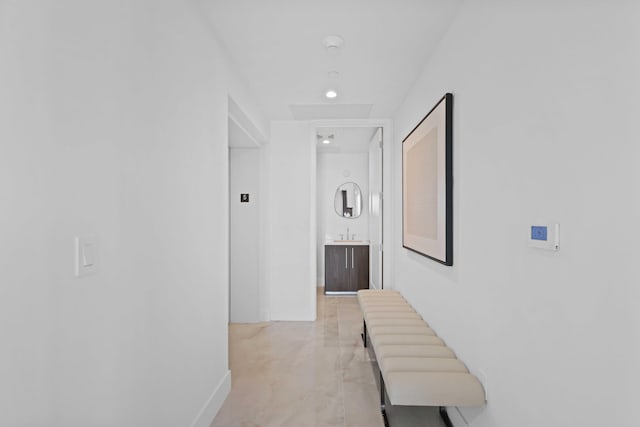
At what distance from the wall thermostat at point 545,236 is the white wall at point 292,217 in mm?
3216

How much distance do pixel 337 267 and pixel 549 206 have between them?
4729 mm

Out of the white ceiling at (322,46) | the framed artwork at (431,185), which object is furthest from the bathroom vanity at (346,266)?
the white ceiling at (322,46)

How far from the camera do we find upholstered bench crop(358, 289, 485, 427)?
1.76 meters

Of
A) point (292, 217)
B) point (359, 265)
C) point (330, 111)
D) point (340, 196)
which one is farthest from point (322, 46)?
point (340, 196)

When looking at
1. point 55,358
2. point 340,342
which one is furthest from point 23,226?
point 340,342

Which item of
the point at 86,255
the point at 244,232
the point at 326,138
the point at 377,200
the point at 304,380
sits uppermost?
the point at 326,138

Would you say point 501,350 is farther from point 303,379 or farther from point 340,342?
point 340,342

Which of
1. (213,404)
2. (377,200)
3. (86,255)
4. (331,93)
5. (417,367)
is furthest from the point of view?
(377,200)

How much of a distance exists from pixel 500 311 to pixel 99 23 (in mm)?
1904

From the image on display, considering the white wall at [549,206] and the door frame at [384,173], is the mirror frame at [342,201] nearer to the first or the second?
the door frame at [384,173]

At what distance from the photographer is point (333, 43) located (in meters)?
2.40

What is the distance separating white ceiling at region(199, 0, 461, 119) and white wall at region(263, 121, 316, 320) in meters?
0.81

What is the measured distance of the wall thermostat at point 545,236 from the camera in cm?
121

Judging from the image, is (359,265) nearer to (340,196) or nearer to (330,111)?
(340,196)
